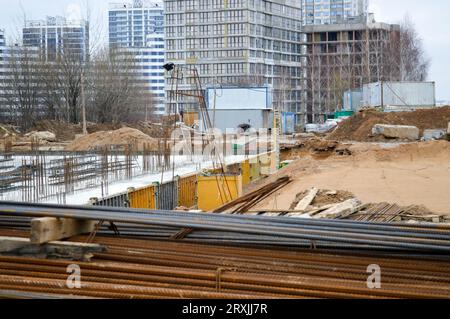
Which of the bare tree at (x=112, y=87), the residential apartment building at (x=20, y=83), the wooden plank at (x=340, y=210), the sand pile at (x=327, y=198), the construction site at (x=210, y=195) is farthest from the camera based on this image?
the bare tree at (x=112, y=87)

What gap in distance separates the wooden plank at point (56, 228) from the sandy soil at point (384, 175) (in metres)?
7.12

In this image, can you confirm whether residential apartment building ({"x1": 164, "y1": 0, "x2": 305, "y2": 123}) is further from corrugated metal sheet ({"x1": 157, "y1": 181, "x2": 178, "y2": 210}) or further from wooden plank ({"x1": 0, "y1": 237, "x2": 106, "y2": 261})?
wooden plank ({"x1": 0, "y1": 237, "x2": 106, "y2": 261})

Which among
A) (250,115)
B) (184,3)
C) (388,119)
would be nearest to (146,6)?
(184,3)

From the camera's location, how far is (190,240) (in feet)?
17.8

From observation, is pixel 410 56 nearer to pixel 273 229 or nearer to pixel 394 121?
pixel 394 121

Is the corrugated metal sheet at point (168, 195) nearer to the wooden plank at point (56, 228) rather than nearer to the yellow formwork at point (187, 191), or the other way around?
the yellow formwork at point (187, 191)

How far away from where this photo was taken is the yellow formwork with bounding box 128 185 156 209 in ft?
47.2

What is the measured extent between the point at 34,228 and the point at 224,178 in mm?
10624

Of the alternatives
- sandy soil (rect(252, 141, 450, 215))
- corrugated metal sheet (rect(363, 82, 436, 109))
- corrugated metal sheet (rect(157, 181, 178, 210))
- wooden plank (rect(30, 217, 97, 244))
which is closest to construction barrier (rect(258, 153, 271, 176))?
sandy soil (rect(252, 141, 450, 215))

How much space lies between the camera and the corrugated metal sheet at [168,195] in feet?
52.1

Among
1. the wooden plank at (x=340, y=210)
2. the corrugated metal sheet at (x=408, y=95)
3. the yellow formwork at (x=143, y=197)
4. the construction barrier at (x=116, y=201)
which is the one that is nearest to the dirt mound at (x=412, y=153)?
the yellow formwork at (x=143, y=197)

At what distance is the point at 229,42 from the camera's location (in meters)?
71.3

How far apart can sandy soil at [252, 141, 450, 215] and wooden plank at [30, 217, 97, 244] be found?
7118 millimetres

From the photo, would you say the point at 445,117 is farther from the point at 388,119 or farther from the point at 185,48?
the point at 185,48
